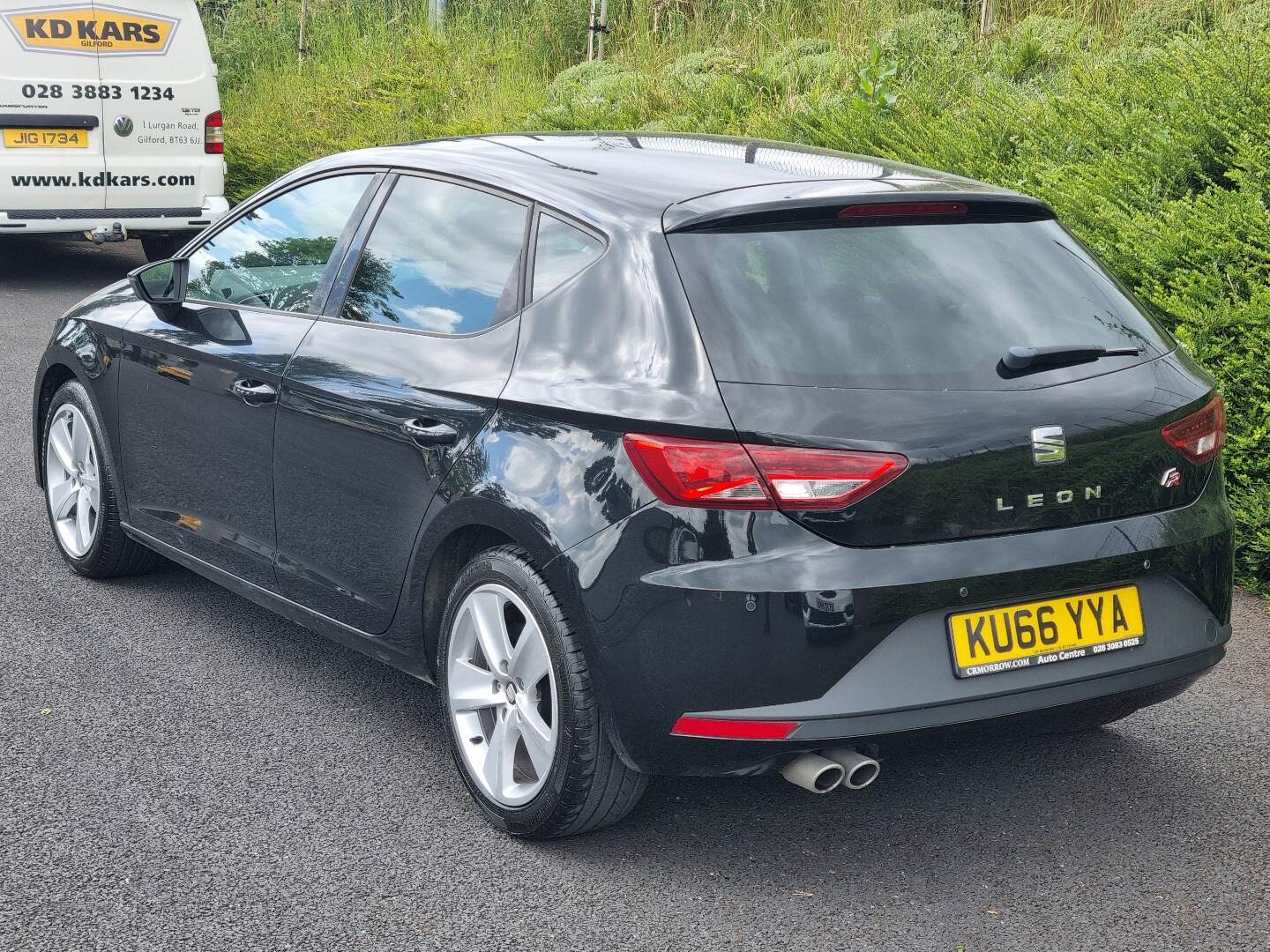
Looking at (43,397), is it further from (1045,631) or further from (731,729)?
(1045,631)

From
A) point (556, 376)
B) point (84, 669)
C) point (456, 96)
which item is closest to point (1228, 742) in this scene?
point (556, 376)

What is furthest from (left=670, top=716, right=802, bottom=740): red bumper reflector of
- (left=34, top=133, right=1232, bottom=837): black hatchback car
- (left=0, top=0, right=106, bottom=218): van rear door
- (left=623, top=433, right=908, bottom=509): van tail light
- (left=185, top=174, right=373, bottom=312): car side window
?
(left=0, top=0, right=106, bottom=218): van rear door

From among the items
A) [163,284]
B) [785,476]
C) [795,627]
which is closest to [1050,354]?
[785,476]

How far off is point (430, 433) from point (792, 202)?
40.9 inches

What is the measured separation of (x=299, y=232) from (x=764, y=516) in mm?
2117

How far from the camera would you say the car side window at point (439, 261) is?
3.82 m

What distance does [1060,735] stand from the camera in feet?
14.1

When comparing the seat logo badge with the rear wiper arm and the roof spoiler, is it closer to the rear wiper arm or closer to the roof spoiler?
the rear wiper arm

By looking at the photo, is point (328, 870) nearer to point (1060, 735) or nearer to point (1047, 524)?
point (1047, 524)

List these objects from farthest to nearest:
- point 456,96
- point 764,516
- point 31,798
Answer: point 456,96 → point 31,798 → point 764,516

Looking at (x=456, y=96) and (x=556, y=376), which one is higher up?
(x=556, y=376)

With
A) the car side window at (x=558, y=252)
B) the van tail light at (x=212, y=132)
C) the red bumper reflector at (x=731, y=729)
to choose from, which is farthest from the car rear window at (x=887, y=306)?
the van tail light at (x=212, y=132)

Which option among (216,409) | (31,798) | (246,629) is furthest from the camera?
(246,629)

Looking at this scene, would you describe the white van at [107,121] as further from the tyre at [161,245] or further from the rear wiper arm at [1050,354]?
the rear wiper arm at [1050,354]
